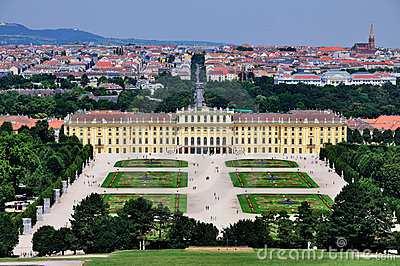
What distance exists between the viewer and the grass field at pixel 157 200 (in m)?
38.5

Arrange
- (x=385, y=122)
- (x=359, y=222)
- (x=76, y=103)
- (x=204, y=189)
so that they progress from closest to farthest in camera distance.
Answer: (x=359, y=222)
(x=204, y=189)
(x=385, y=122)
(x=76, y=103)

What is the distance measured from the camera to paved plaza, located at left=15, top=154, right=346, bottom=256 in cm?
3638

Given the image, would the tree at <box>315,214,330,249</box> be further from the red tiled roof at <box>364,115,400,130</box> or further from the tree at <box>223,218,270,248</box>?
the red tiled roof at <box>364,115,400,130</box>

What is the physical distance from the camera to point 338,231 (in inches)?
1128

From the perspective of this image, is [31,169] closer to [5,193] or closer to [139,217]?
[5,193]

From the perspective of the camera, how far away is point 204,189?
43.5 m

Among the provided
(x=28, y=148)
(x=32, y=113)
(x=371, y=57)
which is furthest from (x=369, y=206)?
(x=371, y=57)

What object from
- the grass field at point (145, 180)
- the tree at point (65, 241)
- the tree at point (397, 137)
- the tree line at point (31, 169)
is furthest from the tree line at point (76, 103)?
the tree at point (65, 241)

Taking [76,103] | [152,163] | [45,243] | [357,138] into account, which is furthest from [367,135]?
[45,243]

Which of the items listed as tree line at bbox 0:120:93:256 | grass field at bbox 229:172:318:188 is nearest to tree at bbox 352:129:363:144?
grass field at bbox 229:172:318:188

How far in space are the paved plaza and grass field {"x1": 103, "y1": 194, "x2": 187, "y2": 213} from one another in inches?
13.5

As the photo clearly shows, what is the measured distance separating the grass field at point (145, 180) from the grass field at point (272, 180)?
255 cm

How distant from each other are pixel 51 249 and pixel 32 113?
A: 40.9 meters

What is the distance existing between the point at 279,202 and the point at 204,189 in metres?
4.72
